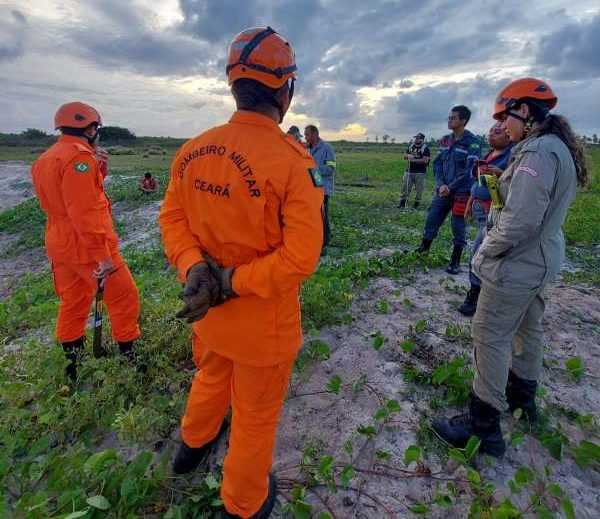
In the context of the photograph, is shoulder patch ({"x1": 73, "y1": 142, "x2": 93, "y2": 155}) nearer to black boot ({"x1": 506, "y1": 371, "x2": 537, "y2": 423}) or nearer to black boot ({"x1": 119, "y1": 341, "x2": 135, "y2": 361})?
black boot ({"x1": 119, "y1": 341, "x2": 135, "y2": 361})

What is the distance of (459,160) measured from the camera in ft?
18.6

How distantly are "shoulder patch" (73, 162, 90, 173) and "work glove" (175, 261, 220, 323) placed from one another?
1884 millimetres

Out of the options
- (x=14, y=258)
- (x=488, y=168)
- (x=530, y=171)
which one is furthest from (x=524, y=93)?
(x=14, y=258)

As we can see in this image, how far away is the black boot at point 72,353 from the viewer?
352cm

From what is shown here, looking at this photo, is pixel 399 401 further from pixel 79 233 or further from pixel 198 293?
pixel 79 233

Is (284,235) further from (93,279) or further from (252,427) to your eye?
(93,279)

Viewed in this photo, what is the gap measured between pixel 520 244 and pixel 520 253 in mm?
55

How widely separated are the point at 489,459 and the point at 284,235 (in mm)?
2077

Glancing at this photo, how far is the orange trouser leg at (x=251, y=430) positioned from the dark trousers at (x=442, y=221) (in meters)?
4.39

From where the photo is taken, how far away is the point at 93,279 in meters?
3.30

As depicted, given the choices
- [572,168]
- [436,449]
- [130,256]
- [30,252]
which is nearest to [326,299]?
[436,449]

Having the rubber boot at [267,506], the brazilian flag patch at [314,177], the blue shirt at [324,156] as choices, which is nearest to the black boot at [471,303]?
the rubber boot at [267,506]

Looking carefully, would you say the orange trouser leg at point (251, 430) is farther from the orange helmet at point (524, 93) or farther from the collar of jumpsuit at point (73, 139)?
the collar of jumpsuit at point (73, 139)

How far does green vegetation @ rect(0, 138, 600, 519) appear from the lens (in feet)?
7.10
